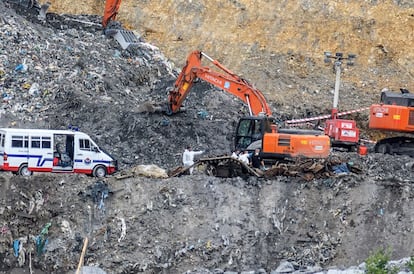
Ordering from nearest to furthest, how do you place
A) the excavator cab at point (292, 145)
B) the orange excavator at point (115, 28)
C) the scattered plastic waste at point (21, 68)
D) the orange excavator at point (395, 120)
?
the excavator cab at point (292, 145) < the orange excavator at point (395, 120) < the scattered plastic waste at point (21, 68) < the orange excavator at point (115, 28)

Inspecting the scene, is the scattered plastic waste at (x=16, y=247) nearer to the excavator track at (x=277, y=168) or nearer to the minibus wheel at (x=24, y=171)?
the minibus wheel at (x=24, y=171)

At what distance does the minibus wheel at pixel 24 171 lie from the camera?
22469mm

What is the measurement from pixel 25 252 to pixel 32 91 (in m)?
7.89

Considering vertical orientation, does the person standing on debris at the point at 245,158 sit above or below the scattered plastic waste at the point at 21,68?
below

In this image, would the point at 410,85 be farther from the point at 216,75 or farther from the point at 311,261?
the point at 311,261

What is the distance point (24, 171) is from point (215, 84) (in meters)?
5.84

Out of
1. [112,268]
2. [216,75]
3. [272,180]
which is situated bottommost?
[112,268]

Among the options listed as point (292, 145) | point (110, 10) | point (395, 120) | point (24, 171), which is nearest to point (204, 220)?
point (292, 145)

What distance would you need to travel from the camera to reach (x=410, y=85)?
33.0 meters

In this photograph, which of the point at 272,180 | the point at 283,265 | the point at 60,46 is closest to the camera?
the point at 283,265

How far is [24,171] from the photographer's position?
2256 cm

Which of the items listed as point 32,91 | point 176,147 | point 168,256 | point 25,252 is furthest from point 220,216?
point 32,91

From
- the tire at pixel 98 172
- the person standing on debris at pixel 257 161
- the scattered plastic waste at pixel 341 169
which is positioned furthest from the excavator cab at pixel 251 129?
the tire at pixel 98 172

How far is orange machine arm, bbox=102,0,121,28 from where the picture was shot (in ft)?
108
